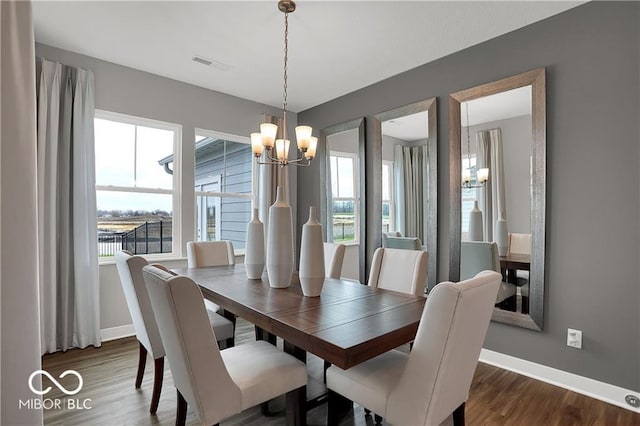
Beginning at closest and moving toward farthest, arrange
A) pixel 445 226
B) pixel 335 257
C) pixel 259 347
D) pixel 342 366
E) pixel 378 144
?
pixel 342 366
pixel 259 347
pixel 335 257
pixel 445 226
pixel 378 144

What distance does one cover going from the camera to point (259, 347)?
1800 millimetres

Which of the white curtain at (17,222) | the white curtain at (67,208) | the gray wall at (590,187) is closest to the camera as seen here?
the white curtain at (17,222)

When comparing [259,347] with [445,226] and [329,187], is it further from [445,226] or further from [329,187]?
[329,187]

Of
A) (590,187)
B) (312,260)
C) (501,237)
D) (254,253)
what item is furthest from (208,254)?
(590,187)

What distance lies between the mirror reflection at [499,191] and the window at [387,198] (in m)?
0.86

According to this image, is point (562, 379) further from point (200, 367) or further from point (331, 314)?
point (200, 367)

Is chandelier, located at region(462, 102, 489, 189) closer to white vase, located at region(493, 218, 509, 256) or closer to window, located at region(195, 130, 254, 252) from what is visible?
white vase, located at region(493, 218, 509, 256)

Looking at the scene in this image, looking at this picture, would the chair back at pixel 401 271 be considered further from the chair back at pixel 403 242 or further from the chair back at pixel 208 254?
the chair back at pixel 208 254

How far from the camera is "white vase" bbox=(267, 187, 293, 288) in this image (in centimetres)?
203

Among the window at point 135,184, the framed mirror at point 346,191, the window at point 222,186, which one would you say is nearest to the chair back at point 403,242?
the framed mirror at point 346,191

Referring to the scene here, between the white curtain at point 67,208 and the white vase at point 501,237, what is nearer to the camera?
the white vase at point 501,237

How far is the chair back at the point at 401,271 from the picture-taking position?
7.30ft

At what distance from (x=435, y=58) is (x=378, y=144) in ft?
3.49

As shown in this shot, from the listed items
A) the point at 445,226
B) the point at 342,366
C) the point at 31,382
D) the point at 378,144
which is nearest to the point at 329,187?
the point at 378,144
